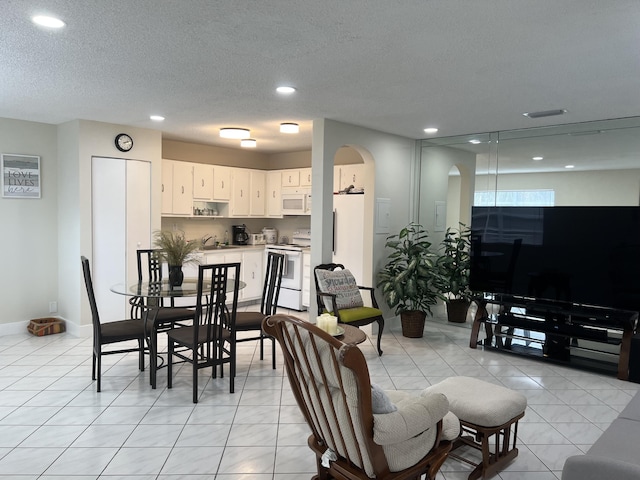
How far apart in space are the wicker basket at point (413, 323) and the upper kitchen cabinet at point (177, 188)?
3464 millimetres

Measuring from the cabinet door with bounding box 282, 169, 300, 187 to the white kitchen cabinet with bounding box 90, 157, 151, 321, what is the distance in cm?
229

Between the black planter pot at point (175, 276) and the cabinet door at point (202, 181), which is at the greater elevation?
the cabinet door at point (202, 181)

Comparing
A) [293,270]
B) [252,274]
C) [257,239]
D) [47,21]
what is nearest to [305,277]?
[293,270]

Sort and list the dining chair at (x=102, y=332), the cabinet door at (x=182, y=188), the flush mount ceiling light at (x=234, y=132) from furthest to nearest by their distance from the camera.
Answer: the cabinet door at (x=182, y=188) → the flush mount ceiling light at (x=234, y=132) → the dining chair at (x=102, y=332)

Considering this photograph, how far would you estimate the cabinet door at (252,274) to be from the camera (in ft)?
23.8

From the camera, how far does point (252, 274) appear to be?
7.37 meters

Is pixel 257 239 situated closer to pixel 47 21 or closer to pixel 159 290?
pixel 159 290

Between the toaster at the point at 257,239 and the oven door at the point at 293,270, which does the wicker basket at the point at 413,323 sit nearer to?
the oven door at the point at 293,270

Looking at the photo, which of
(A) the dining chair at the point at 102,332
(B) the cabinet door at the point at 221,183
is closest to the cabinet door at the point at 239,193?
(B) the cabinet door at the point at 221,183

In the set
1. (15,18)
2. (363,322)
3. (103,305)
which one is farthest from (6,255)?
(363,322)

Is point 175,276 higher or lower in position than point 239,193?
lower

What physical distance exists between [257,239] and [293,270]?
1.17m

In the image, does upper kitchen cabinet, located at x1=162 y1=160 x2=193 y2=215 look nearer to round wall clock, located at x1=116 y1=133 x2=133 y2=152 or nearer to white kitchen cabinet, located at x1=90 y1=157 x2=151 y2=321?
white kitchen cabinet, located at x1=90 y1=157 x2=151 y2=321

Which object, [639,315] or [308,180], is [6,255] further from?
[639,315]
